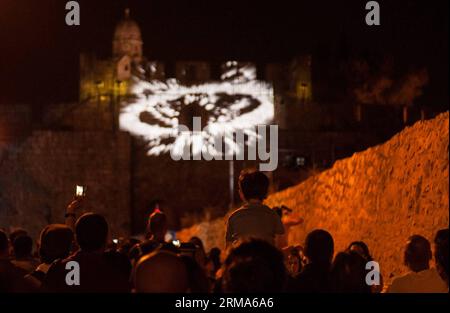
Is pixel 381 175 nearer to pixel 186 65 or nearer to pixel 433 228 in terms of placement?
pixel 433 228

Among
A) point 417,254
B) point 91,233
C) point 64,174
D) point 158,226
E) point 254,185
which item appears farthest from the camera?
point 64,174

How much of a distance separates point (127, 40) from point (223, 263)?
39989 millimetres

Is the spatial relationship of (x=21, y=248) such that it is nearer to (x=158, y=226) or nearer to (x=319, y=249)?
(x=158, y=226)

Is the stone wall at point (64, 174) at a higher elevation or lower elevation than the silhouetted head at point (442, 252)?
higher

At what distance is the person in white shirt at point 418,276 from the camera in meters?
5.27

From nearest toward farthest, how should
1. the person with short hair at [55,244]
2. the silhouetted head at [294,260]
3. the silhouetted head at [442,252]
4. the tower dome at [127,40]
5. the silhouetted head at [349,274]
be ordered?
the silhouetted head at [442,252], the silhouetted head at [349,274], the person with short hair at [55,244], the silhouetted head at [294,260], the tower dome at [127,40]

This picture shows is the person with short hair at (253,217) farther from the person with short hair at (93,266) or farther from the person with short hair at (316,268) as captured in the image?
the person with short hair at (93,266)

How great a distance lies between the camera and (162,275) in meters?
4.14

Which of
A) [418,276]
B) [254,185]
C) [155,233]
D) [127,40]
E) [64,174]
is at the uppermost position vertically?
[127,40]

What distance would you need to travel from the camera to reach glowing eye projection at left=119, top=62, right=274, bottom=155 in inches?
1576

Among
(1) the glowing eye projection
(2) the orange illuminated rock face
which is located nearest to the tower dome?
(1) the glowing eye projection

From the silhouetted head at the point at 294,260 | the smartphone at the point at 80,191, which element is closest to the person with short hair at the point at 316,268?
the silhouetted head at the point at 294,260

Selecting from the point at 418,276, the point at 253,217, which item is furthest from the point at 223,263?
the point at 253,217
